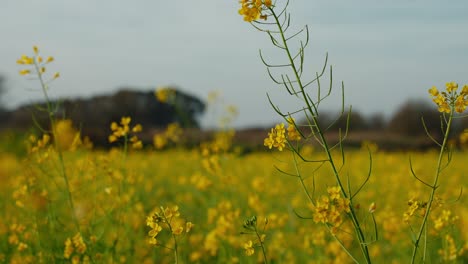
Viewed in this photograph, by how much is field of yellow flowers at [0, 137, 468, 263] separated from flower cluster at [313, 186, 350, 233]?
0.14 ft

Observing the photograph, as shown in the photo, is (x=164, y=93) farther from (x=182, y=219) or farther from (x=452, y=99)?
(x=452, y=99)

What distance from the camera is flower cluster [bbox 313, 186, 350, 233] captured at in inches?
67.9

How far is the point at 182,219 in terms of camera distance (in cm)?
420

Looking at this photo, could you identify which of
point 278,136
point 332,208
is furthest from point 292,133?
point 332,208

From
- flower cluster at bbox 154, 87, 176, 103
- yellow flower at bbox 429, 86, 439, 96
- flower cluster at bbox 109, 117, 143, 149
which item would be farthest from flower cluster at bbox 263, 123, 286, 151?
flower cluster at bbox 154, 87, 176, 103

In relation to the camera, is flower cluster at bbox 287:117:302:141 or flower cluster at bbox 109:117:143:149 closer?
flower cluster at bbox 287:117:302:141

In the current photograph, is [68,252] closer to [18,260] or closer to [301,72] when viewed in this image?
[18,260]

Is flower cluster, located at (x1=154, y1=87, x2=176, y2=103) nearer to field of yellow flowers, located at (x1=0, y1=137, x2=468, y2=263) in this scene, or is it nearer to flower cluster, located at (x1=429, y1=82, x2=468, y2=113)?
field of yellow flowers, located at (x1=0, y1=137, x2=468, y2=263)

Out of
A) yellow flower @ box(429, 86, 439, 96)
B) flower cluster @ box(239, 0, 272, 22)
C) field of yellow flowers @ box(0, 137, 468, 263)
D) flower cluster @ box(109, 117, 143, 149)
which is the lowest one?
field of yellow flowers @ box(0, 137, 468, 263)

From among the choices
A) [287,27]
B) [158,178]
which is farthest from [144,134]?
[287,27]

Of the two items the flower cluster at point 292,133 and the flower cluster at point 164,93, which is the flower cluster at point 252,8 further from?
the flower cluster at point 164,93

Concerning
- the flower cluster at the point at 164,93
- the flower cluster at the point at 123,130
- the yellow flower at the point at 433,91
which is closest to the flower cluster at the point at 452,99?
the yellow flower at the point at 433,91

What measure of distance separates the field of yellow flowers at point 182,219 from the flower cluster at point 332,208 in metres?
0.04

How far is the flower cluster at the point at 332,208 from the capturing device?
1725mm
